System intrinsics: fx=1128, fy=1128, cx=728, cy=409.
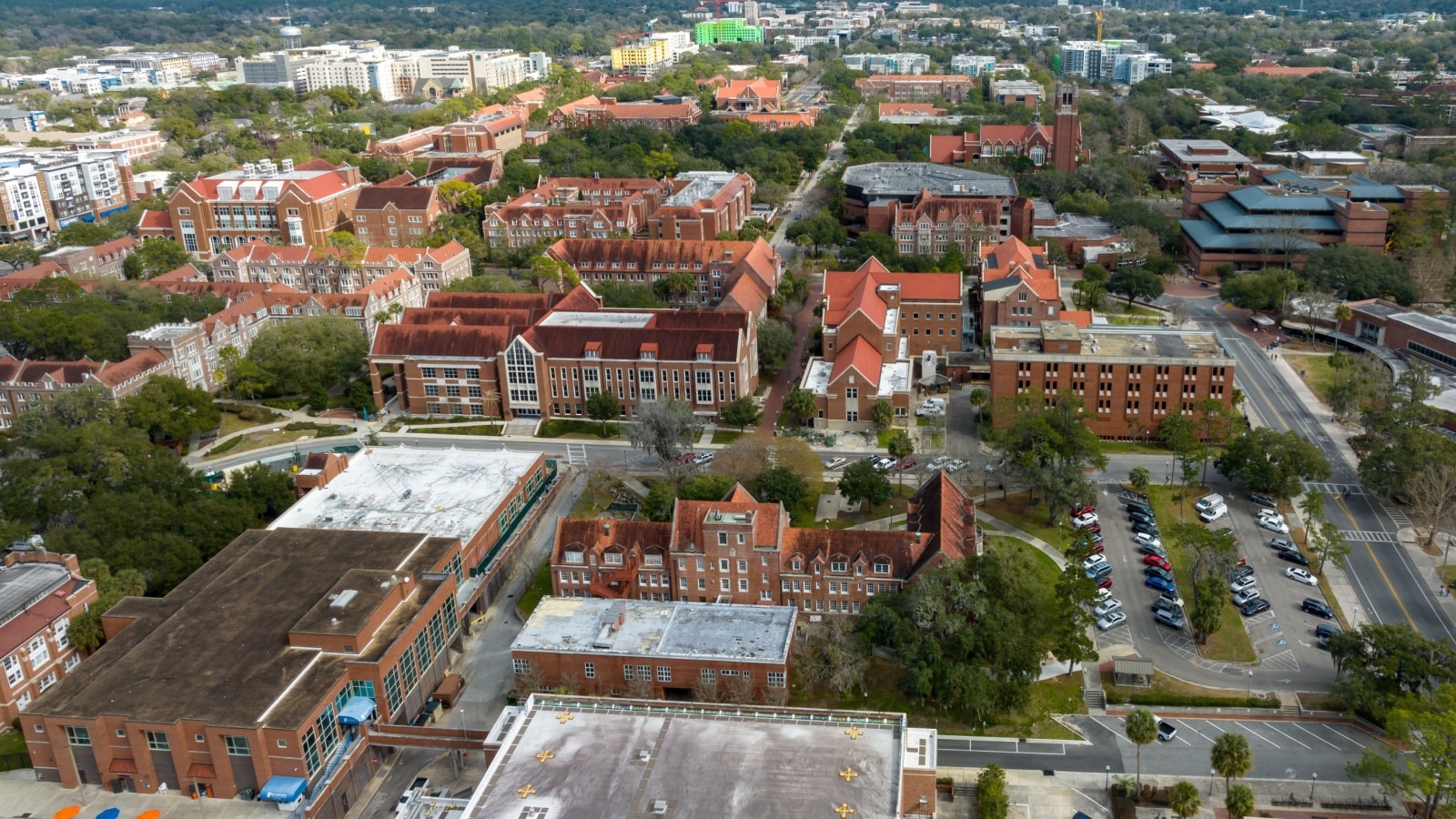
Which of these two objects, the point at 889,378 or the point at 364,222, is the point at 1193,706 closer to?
the point at 889,378

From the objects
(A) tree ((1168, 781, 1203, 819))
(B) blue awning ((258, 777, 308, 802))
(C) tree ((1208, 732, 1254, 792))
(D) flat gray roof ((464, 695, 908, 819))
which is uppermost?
(D) flat gray roof ((464, 695, 908, 819))

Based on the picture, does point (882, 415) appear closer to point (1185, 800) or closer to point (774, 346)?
point (774, 346)

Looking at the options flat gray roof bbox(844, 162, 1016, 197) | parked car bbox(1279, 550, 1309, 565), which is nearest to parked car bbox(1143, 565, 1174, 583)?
parked car bbox(1279, 550, 1309, 565)

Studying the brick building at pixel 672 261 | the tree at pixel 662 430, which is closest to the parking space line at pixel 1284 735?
the tree at pixel 662 430

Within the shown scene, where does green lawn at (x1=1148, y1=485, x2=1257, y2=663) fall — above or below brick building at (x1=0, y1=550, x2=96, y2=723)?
below

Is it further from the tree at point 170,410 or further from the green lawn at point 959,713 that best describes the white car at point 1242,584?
the tree at point 170,410

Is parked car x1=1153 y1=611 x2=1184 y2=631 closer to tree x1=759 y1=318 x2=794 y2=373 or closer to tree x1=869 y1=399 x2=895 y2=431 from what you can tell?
tree x1=869 y1=399 x2=895 y2=431
